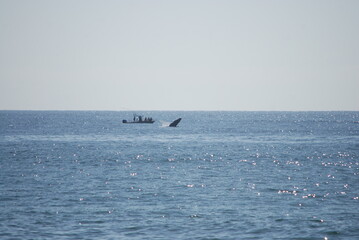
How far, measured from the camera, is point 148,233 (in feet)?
87.2

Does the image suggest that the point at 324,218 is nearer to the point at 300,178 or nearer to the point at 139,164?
the point at 300,178

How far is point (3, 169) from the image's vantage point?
53.3 metres

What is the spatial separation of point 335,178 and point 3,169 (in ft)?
116

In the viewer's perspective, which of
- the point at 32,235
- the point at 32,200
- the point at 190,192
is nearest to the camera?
the point at 32,235

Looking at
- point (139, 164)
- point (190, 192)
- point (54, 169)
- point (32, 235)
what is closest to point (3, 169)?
point (54, 169)

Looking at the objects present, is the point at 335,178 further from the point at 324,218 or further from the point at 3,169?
the point at 3,169

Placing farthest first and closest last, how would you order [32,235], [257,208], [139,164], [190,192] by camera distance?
[139,164]
[190,192]
[257,208]
[32,235]

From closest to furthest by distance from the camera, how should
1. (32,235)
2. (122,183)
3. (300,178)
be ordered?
1. (32,235)
2. (122,183)
3. (300,178)

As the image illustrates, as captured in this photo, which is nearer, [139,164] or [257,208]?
[257,208]

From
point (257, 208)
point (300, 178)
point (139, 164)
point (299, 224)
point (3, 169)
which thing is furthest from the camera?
point (139, 164)

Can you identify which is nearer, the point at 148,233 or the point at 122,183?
the point at 148,233

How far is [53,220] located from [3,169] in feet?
87.8

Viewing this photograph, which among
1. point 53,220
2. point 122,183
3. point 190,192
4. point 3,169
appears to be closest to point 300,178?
point 190,192

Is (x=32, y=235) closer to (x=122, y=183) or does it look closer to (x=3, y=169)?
(x=122, y=183)
